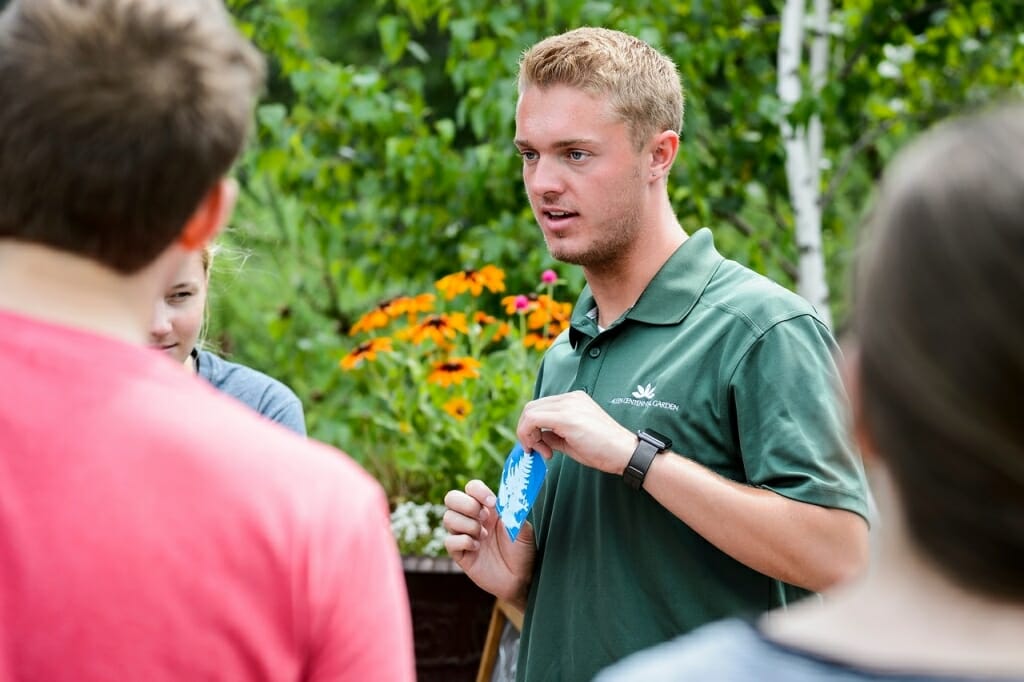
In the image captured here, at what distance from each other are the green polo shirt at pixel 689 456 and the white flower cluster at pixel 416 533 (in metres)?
1.57

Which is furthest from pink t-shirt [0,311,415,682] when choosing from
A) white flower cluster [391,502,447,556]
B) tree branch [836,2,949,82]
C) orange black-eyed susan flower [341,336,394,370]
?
tree branch [836,2,949,82]

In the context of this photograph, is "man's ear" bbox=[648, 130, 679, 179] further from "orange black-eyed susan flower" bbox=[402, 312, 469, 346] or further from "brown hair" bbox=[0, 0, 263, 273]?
"orange black-eyed susan flower" bbox=[402, 312, 469, 346]

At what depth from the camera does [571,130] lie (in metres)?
2.40

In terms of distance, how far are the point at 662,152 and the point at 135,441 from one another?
1591mm

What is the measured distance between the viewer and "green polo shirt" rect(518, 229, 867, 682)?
2.01m

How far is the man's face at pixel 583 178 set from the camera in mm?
2336

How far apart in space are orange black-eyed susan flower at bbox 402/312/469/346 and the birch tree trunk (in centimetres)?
176

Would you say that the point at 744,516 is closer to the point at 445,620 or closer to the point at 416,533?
the point at 445,620

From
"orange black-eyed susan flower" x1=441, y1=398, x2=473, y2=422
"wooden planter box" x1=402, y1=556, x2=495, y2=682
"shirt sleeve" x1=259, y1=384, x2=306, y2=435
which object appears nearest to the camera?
"shirt sleeve" x1=259, y1=384, x2=306, y2=435

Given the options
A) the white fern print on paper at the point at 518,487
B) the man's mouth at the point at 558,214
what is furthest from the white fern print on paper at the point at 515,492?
the man's mouth at the point at 558,214

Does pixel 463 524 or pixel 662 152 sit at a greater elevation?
pixel 662 152

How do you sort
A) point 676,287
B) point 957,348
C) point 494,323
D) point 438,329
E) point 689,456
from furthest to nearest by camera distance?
1. point 494,323
2. point 438,329
3. point 676,287
4. point 689,456
5. point 957,348

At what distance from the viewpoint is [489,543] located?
2359 mm

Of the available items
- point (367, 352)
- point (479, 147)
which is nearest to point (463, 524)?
point (367, 352)
